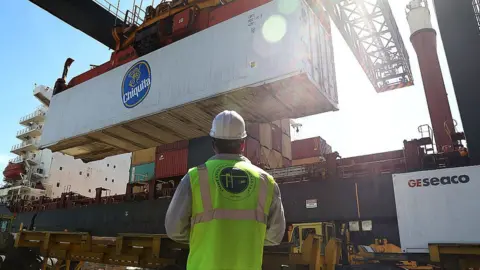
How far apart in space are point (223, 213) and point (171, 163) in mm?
17367

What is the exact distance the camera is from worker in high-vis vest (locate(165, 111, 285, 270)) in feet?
5.47

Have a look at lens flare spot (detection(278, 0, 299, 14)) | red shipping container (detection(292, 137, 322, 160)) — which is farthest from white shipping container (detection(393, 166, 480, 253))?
red shipping container (detection(292, 137, 322, 160))

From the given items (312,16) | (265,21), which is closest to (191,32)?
(265,21)

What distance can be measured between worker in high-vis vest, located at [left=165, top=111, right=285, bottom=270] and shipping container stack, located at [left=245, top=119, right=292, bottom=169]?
13.6 m

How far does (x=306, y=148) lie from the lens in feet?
75.3

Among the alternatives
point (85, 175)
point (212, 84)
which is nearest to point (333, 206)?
point (212, 84)

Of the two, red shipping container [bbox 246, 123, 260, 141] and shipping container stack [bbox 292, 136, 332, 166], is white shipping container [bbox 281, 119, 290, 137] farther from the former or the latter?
red shipping container [bbox 246, 123, 260, 141]

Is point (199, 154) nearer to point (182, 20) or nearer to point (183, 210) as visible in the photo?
point (182, 20)

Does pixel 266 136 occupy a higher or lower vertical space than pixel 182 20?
lower

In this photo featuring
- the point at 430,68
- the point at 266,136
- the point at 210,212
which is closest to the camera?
the point at 210,212

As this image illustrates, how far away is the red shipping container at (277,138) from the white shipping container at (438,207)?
10.7 meters

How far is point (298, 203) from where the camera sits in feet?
38.6

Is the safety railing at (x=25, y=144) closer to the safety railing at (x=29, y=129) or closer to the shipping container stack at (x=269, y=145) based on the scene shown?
the safety railing at (x=29, y=129)

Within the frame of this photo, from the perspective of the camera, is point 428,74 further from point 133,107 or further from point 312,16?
point 133,107
